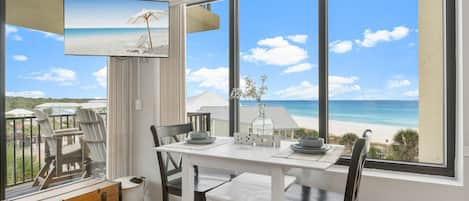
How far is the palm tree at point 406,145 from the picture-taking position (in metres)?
2.21

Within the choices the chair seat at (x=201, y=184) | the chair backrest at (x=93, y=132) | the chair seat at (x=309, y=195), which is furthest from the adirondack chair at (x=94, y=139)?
the chair seat at (x=309, y=195)

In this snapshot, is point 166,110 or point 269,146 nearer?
point 269,146

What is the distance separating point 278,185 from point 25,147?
229 cm

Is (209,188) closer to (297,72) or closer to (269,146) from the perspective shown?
(269,146)

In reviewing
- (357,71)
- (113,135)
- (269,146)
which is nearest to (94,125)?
(113,135)

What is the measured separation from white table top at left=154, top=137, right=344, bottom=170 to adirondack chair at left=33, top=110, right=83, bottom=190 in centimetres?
129

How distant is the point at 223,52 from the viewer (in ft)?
9.23

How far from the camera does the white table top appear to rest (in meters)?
1.47

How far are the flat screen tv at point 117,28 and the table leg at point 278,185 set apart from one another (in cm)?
169

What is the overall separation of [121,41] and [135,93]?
0.65 meters

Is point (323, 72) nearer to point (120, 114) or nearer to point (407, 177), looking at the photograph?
point (407, 177)

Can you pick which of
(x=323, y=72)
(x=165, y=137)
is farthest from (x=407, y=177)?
(x=165, y=137)

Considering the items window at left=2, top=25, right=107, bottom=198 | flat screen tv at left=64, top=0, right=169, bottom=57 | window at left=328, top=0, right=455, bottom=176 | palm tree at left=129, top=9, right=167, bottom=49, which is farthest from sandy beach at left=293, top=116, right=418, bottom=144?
window at left=2, top=25, right=107, bottom=198

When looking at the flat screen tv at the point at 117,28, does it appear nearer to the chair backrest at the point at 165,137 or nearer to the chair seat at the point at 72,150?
the chair backrest at the point at 165,137
